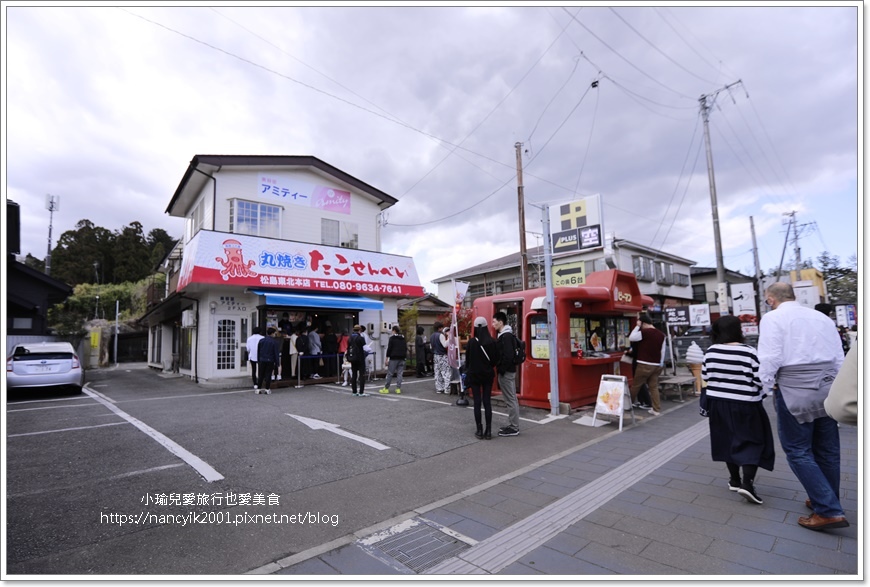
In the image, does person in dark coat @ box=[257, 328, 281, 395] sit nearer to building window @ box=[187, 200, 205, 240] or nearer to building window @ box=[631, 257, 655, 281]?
building window @ box=[187, 200, 205, 240]

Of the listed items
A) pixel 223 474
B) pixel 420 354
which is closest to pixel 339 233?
pixel 420 354

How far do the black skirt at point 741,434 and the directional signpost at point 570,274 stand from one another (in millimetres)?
6030

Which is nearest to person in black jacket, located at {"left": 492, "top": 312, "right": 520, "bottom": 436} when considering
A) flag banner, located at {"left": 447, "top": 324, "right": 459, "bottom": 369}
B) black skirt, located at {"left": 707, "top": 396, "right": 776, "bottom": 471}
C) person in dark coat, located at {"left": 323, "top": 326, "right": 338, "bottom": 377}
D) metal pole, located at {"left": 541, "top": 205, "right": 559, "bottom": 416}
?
metal pole, located at {"left": 541, "top": 205, "right": 559, "bottom": 416}

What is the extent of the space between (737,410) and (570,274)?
6751mm

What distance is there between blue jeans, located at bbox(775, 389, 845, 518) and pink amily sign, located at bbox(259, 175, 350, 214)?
14.7 m

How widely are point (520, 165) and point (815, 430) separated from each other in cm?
1272

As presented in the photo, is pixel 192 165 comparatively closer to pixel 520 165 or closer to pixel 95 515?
pixel 520 165

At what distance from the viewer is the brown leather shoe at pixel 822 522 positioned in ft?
10.4

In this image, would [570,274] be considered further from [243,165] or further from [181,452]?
[243,165]

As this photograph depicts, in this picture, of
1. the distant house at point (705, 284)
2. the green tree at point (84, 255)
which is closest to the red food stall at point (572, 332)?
the distant house at point (705, 284)

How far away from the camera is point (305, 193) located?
15375 mm

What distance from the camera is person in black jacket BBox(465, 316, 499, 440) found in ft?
20.6

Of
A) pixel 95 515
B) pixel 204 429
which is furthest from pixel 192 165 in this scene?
pixel 95 515

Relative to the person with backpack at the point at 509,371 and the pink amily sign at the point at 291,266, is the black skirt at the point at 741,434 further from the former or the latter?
the pink amily sign at the point at 291,266
